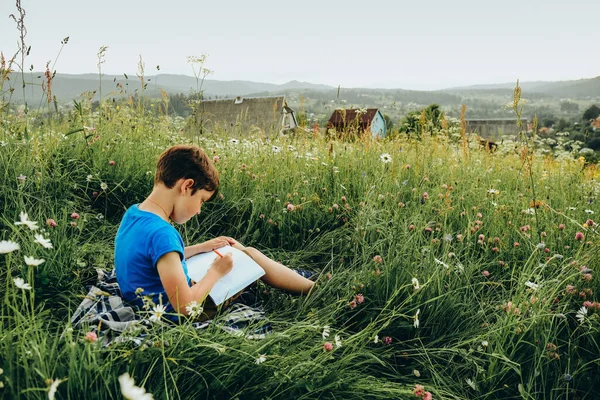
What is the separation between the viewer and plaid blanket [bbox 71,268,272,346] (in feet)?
6.37

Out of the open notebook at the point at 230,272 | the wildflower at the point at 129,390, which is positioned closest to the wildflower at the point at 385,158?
the open notebook at the point at 230,272

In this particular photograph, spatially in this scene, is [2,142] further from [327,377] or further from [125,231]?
[327,377]

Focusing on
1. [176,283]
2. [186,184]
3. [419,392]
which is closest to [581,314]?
[419,392]

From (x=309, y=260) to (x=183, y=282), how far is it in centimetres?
130

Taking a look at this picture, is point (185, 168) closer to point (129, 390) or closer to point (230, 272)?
point (230, 272)

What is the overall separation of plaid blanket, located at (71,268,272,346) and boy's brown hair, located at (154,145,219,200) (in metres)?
0.62

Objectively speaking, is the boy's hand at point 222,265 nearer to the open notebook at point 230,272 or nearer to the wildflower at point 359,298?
the open notebook at point 230,272

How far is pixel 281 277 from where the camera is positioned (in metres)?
2.72

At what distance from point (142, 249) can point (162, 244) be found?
0.14m

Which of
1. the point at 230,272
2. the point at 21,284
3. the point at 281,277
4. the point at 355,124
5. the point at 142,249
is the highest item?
the point at 355,124

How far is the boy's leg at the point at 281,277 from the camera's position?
8.81 feet

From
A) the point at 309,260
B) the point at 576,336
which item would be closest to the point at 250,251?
the point at 309,260

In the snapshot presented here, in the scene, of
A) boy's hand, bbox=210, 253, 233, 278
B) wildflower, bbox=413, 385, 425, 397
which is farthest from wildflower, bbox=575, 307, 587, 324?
boy's hand, bbox=210, 253, 233, 278

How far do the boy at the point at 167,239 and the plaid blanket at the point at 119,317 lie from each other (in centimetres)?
10
